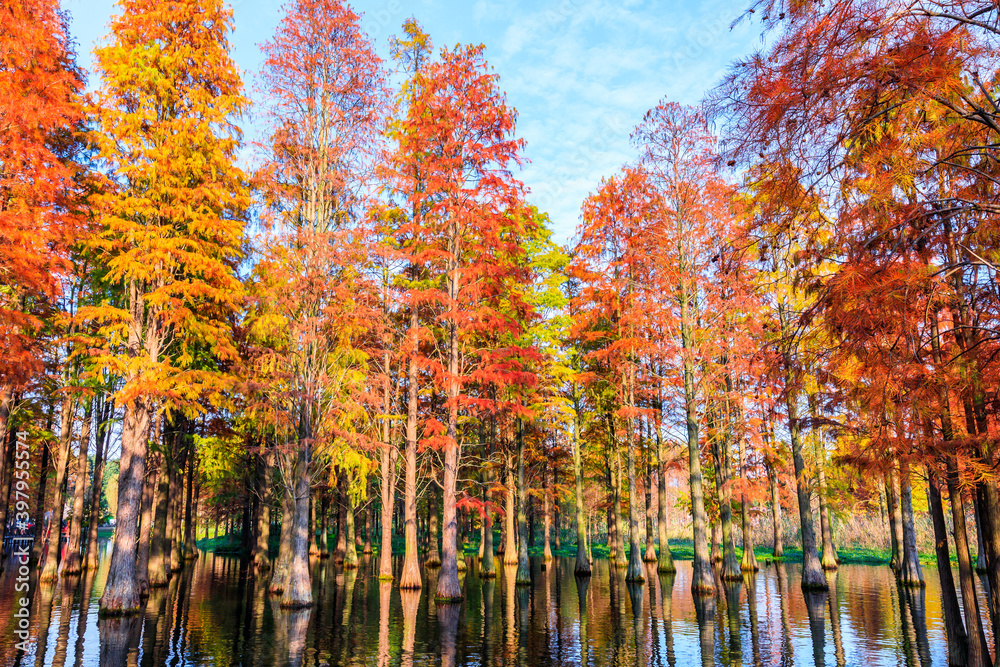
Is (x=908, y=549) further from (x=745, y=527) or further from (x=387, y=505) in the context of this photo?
(x=387, y=505)

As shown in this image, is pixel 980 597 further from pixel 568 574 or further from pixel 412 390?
pixel 412 390

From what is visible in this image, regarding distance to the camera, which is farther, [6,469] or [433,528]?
[433,528]

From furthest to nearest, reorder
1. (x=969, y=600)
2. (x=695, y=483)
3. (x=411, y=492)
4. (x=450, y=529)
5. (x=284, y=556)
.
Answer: (x=695, y=483), (x=411, y=492), (x=284, y=556), (x=450, y=529), (x=969, y=600)

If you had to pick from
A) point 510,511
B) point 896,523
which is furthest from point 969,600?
point 896,523

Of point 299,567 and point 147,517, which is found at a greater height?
point 147,517

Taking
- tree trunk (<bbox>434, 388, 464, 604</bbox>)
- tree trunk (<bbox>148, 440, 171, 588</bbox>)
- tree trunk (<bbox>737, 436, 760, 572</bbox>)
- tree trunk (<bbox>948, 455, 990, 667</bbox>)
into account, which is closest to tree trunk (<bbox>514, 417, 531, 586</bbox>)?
tree trunk (<bbox>434, 388, 464, 604</bbox>)

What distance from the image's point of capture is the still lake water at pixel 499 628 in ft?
37.4

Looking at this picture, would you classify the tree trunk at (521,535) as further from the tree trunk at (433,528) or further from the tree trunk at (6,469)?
the tree trunk at (6,469)

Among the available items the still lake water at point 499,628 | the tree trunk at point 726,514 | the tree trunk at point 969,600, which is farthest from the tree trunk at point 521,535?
the tree trunk at point 969,600

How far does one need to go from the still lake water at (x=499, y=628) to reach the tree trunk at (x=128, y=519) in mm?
672

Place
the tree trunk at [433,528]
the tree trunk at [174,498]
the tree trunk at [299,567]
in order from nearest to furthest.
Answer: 1. the tree trunk at [299,567]
2. the tree trunk at [174,498]
3. the tree trunk at [433,528]

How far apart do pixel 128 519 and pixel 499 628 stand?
10.3 m

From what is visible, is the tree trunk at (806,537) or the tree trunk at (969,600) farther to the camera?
the tree trunk at (806,537)

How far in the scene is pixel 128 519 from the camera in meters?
15.9
